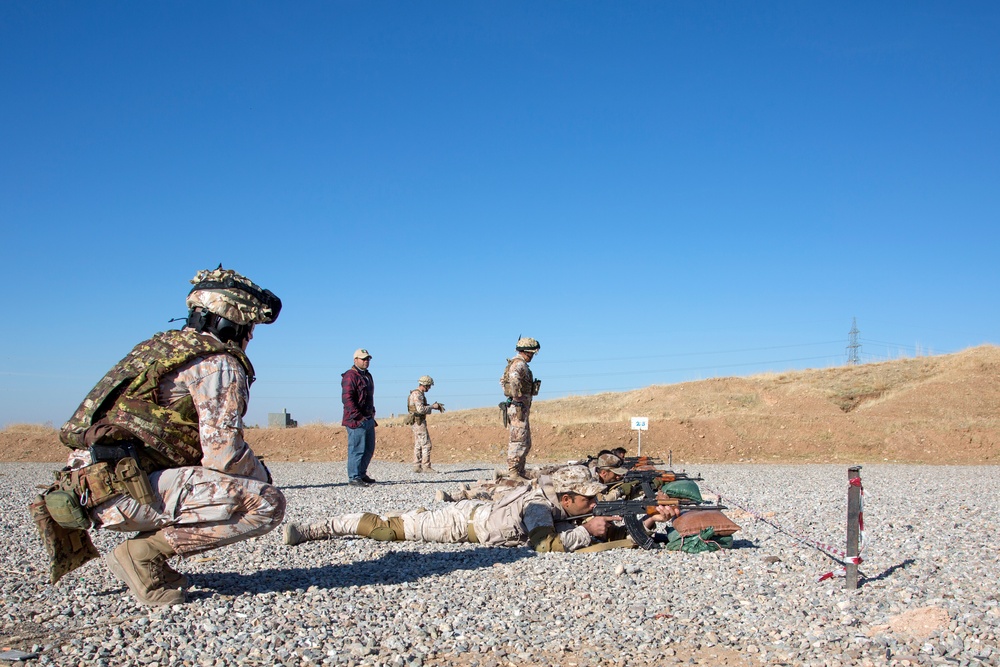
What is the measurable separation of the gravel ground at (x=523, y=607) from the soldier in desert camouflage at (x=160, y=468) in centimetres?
40

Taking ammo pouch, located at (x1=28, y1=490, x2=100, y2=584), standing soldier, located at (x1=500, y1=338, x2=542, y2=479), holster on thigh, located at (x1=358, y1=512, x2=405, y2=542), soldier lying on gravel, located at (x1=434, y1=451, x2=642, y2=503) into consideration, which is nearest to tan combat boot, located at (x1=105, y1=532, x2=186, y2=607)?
ammo pouch, located at (x1=28, y1=490, x2=100, y2=584)

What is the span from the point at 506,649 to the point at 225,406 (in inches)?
82.7

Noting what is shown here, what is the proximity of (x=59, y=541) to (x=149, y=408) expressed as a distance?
96 centimetres

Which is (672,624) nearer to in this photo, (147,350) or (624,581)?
(624,581)

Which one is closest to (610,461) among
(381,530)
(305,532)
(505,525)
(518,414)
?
(518,414)

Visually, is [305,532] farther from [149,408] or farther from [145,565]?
[149,408]

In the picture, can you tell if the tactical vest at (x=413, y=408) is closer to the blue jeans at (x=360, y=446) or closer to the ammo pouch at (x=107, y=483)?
the blue jeans at (x=360, y=446)

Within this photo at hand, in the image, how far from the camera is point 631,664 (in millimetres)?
4176

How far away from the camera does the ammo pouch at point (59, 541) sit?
184 inches

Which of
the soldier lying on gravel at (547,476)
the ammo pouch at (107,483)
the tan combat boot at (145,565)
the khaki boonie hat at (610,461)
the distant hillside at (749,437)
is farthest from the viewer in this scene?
the distant hillside at (749,437)

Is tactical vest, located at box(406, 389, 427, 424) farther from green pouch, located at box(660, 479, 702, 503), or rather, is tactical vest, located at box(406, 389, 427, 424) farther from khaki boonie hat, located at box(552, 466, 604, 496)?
green pouch, located at box(660, 479, 702, 503)

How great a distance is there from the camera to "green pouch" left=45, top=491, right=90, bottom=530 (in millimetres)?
4547

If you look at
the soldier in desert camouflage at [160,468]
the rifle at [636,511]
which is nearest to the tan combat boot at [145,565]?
the soldier in desert camouflage at [160,468]

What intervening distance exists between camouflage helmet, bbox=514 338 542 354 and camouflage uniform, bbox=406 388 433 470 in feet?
11.6
